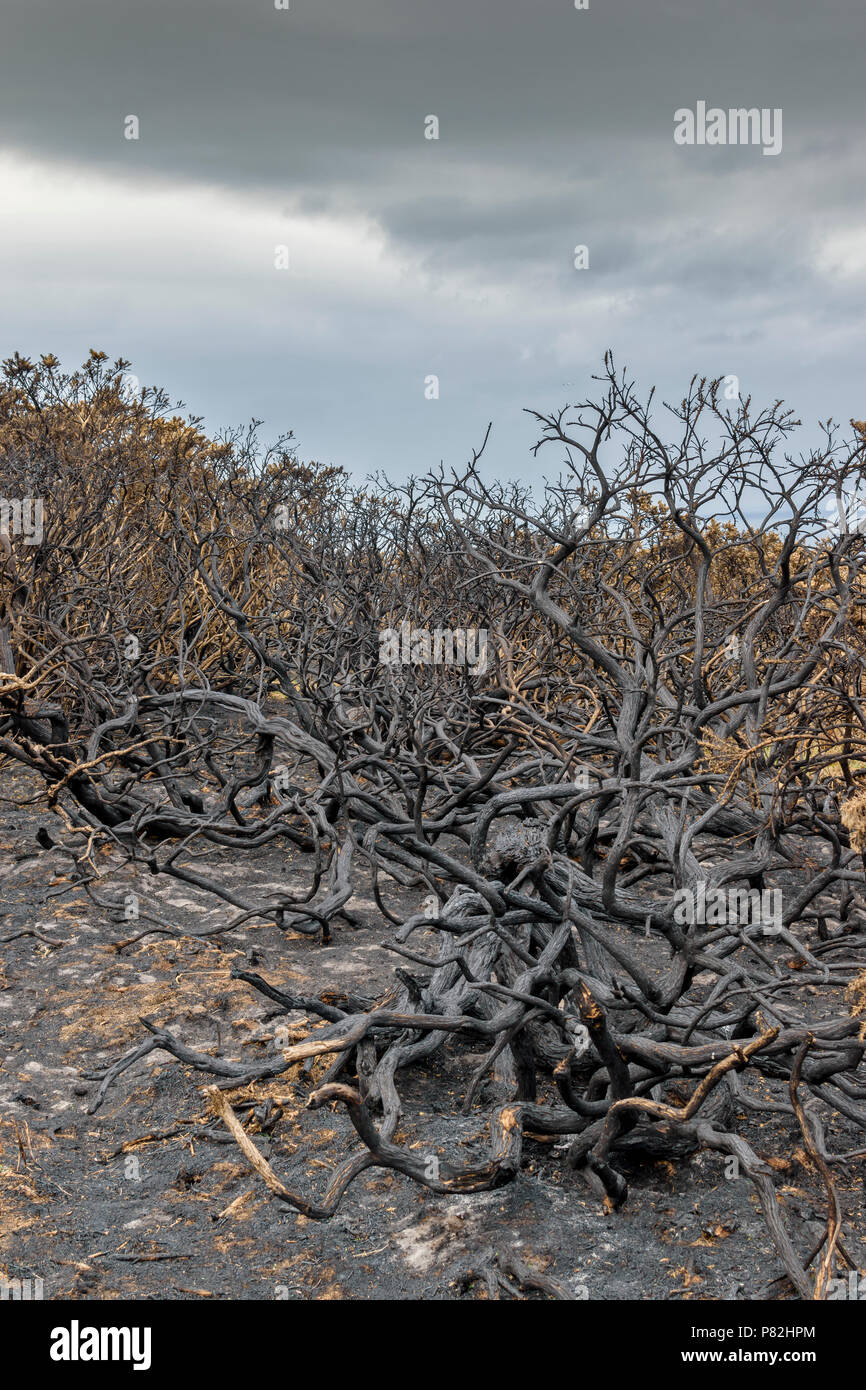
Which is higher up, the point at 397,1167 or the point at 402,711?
the point at 402,711

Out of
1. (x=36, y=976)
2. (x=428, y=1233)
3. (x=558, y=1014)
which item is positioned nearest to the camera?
(x=428, y=1233)

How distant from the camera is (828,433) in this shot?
6348 mm

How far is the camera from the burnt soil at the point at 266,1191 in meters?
3.80

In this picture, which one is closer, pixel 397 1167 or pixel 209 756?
pixel 397 1167

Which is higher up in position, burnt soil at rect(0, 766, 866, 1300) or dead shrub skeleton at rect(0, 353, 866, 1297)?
dead shrub skeleton at rect(0, 353, 866, 1297)

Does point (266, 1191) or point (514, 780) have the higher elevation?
point (514, 780)

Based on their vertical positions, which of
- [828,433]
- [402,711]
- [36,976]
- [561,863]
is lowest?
[36,976]

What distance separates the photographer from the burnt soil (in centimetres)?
380

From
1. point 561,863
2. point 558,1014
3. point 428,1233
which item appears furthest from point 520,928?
point 428,1233

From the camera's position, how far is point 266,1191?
4.41m

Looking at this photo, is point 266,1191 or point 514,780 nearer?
point 266,1191

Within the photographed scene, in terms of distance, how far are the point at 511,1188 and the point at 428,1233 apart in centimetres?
38

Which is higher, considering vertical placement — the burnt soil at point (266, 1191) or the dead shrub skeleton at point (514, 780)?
the dead shrub skeleton at point (514, 780)
